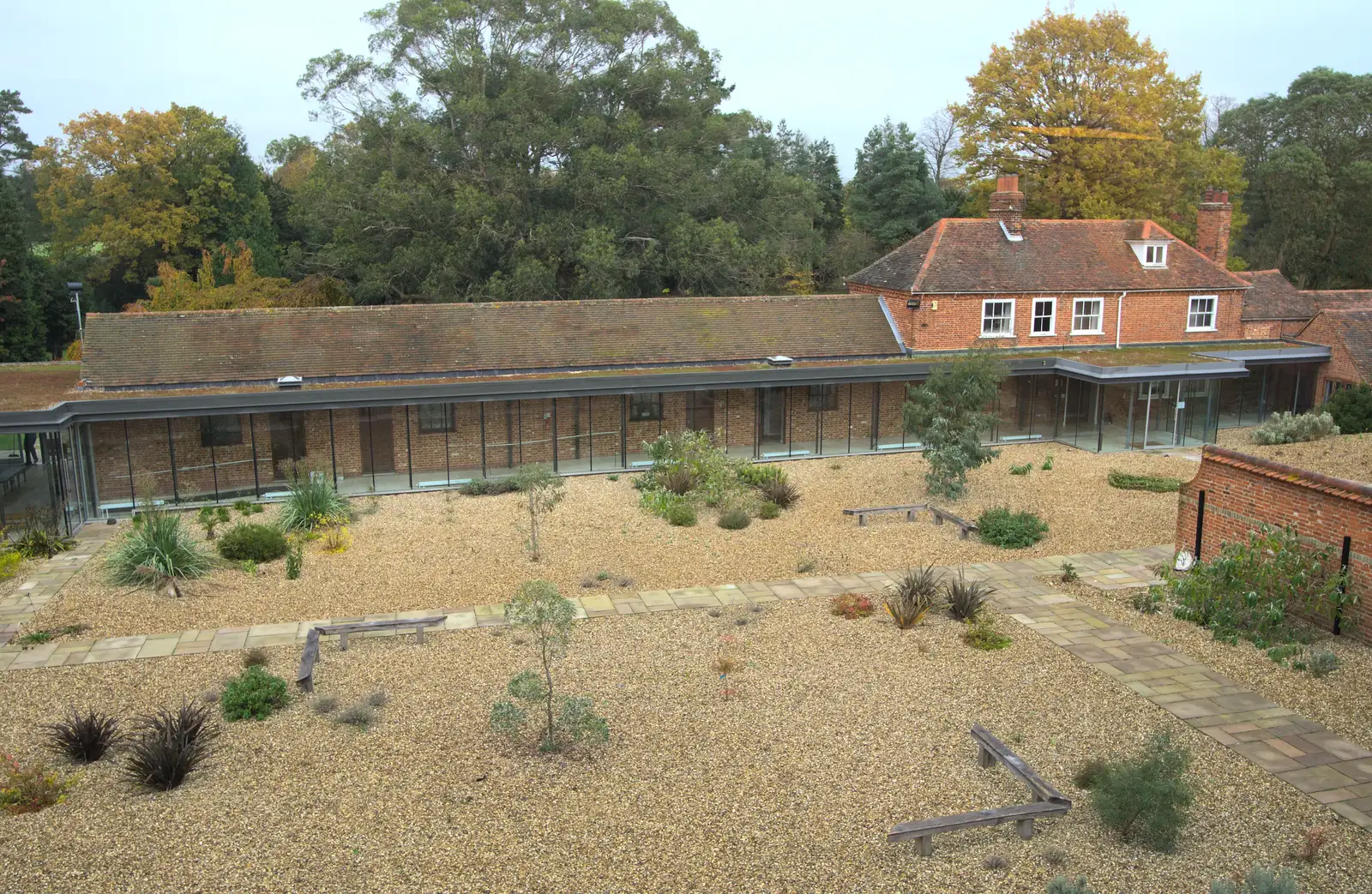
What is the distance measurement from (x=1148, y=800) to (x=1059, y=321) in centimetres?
2237

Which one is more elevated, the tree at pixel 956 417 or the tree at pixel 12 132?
the tree at pixel 12 132

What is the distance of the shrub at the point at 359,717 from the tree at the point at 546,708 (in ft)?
4.31

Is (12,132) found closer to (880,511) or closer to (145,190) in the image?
(145,190)

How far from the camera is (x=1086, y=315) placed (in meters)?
28.6

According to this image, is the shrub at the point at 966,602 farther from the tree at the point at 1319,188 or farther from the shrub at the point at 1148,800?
the tree at the point at 1319,188

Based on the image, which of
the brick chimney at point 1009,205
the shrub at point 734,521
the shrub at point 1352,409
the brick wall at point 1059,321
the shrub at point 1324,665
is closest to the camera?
the shrub at point 1324,665

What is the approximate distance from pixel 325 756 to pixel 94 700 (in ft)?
11.0

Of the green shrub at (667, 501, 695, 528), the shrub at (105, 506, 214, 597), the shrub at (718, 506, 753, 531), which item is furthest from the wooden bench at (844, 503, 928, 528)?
the shrub at (105, 506, 214, 597)

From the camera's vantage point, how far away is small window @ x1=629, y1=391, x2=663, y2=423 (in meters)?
24.0

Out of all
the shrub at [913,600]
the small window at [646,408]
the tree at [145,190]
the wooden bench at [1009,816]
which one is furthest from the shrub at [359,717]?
the tree at [145,190]

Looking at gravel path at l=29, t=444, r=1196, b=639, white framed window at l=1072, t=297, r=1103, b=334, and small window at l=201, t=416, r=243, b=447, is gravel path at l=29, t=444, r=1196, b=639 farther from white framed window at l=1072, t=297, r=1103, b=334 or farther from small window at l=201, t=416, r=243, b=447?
white framed window at l=1072, t=297, r=1103, b=334

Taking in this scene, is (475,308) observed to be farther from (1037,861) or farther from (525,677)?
(1037,861)

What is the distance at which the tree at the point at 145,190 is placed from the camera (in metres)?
38.2

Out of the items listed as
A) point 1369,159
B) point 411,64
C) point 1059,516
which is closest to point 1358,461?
point 1059,516
